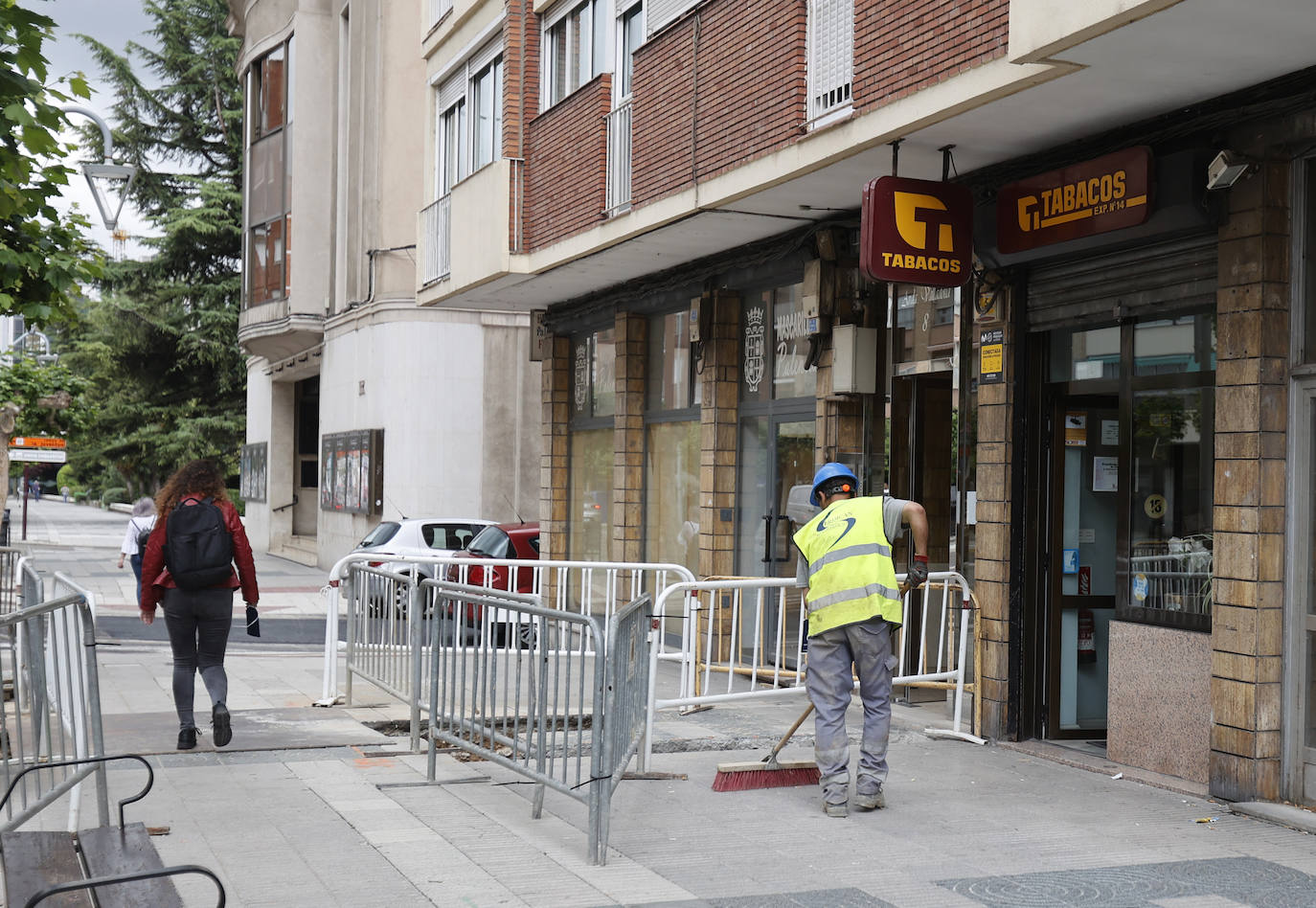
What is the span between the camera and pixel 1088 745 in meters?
9.31

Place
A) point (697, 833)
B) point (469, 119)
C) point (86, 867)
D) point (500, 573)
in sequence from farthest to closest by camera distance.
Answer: point (469, 119)
point (500, 573)
point (697, 833)
point (86, 867)

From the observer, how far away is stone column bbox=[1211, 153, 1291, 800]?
24.3ft

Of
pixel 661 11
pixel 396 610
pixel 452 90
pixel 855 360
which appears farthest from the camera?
pixel 452 90

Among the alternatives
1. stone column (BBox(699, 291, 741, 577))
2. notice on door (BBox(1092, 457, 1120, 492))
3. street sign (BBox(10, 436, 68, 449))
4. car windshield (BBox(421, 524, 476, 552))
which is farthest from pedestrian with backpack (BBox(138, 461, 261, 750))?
street sign (BBox(10, 436, 68, 449))

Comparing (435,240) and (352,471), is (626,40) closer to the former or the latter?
(435,240)

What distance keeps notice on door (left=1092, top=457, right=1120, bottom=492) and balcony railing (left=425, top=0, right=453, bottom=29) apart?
12.5 meters

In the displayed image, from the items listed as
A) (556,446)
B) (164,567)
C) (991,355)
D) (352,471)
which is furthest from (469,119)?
(164,567)

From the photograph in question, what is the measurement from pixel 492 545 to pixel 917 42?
949cm

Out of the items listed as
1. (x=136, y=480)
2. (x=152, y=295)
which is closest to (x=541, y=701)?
(x=152, y=295)

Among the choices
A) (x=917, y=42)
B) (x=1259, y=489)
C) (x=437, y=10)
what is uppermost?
(x=437, y=10)

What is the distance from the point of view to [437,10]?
19.8m

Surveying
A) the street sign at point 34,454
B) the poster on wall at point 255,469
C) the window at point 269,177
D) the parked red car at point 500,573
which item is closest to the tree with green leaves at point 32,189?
the parked red car at point 500,573

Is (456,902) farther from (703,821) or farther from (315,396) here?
(315,396)

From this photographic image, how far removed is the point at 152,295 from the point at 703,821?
4139 centimetres
